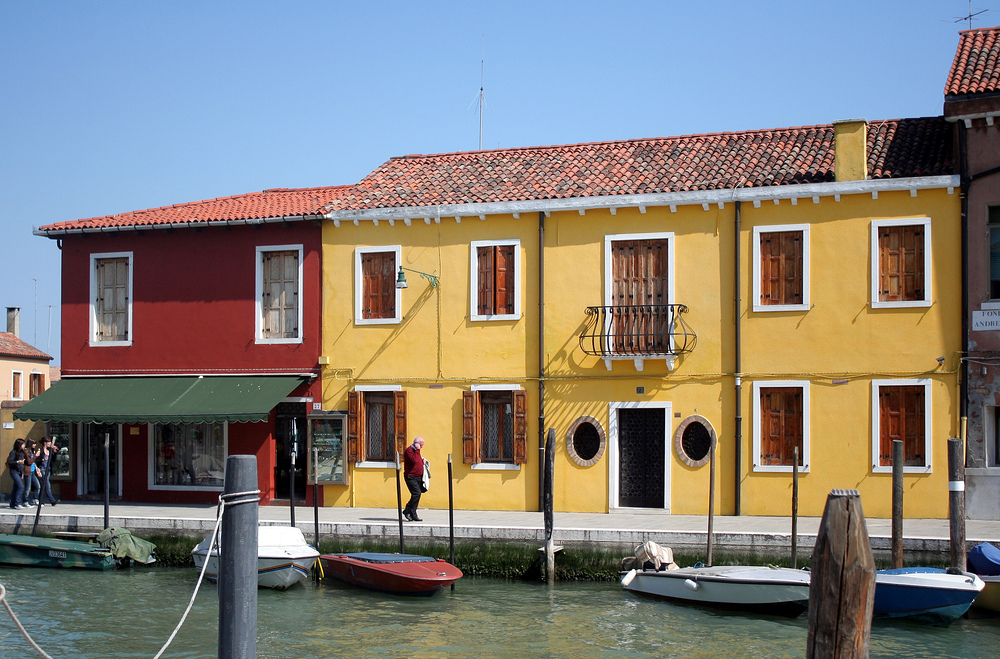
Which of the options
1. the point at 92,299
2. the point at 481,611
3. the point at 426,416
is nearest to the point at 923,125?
the point at 426,416

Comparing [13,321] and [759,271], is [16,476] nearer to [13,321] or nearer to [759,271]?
[759,271]

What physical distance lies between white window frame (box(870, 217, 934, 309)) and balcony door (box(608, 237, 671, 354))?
12.2ft

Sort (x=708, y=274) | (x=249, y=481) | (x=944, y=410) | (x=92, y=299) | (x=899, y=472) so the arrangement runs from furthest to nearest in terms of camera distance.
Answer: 1. (x=92, y=299)
2. (x=708, y=274)
3. (x=944, y=410)
4. (x=899, y=472)
5. (x=249, y=481)

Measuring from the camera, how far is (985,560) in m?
14.4

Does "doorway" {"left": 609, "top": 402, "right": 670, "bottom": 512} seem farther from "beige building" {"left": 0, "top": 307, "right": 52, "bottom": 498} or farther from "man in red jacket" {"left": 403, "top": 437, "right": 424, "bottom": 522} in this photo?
"beige building" {"left": 0, "top": 307, "right": 52, "bottom": 498}

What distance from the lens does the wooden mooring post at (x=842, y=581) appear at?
5.77 m

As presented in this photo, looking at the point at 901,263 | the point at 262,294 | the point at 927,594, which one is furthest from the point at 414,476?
the point at 901,263

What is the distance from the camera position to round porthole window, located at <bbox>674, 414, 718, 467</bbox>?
19344 millimetres

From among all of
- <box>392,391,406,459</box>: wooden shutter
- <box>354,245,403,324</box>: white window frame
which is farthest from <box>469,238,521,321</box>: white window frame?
<box>392,391,406,459</box>: wooden shutter

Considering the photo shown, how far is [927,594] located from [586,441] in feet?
25.5

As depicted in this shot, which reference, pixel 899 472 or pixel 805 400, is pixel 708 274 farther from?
pixel 899 472

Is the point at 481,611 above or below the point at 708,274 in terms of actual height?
below

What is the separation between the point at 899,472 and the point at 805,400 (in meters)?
3.94

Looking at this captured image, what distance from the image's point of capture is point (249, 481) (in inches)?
212
